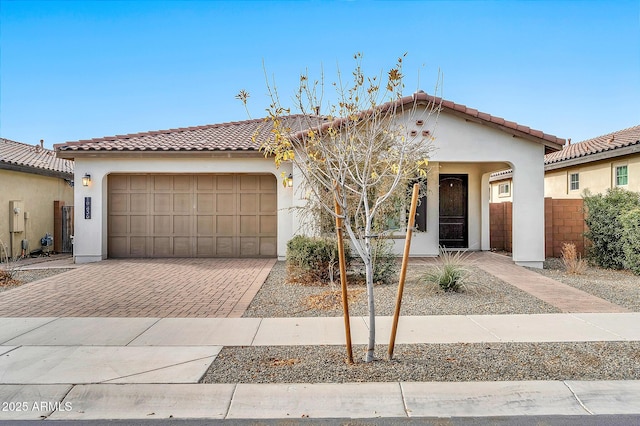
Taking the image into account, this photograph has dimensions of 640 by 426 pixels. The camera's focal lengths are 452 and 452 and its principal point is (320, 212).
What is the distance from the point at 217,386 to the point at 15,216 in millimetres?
14276

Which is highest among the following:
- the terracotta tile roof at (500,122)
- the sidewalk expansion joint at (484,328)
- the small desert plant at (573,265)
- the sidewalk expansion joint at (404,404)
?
the terracotta tile roof at (500,122)

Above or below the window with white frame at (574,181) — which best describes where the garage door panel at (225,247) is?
below

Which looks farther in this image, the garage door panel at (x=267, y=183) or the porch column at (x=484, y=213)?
the porch column at (x=484, y=213)

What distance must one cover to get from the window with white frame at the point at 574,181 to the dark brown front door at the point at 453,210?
667cm

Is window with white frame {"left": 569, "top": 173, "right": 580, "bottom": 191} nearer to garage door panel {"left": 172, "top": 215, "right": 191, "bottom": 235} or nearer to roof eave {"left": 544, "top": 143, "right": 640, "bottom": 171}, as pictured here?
roof eave {"left": 544, "top": 143, "right": 640, "bottom": 171}

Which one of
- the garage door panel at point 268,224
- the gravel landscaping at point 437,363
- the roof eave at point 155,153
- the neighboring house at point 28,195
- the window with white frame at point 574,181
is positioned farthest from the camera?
the window with white frame at point 574,181

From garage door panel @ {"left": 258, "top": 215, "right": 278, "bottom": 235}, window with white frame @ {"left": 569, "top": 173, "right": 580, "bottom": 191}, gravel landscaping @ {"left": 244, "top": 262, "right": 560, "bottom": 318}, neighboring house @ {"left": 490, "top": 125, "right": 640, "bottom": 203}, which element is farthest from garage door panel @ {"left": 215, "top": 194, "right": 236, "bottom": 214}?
window with white frame @ {"left": 569, "top": 173, "right": 580, "bottom": 191}

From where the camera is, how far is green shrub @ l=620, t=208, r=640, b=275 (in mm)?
11047

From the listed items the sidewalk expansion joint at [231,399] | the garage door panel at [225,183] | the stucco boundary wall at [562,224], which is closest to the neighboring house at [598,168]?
the stucco boundary wall at [562,224]

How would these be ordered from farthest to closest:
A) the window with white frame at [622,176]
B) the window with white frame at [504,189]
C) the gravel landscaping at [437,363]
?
the window with white frame at [504,189] < the window with white frame at [622,176] < the gravel landscaping at [437,363]

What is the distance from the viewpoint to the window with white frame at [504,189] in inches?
972

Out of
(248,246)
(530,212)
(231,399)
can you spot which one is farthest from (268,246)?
(231,399)

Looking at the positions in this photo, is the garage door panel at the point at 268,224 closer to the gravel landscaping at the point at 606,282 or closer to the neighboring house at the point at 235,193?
the neighboring house at the point at 235,193

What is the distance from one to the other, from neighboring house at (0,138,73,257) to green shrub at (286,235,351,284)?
1090 cm
